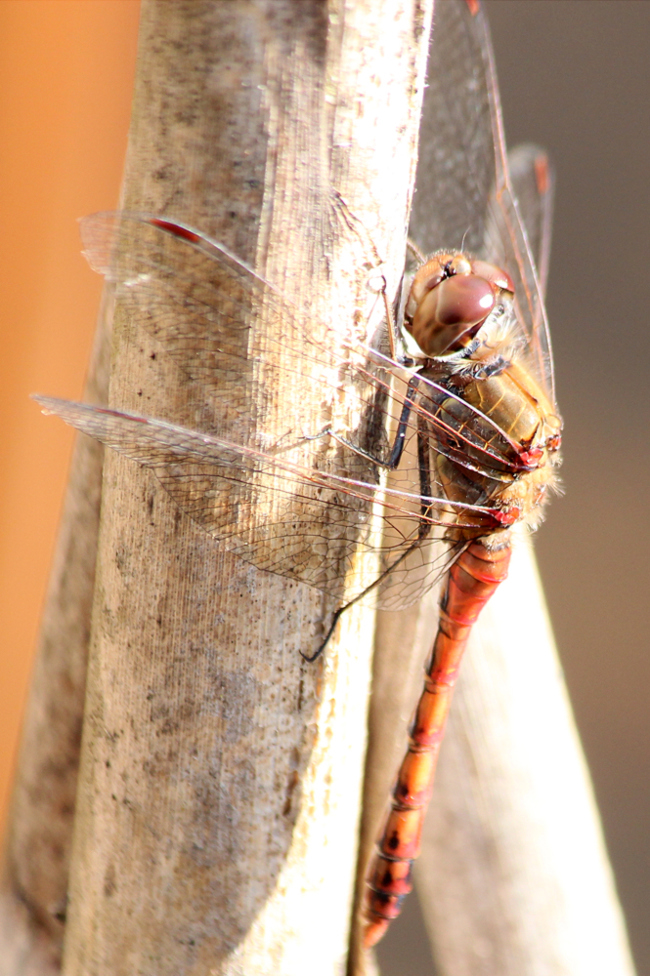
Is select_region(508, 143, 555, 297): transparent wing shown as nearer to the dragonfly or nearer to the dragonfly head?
the dragonfly

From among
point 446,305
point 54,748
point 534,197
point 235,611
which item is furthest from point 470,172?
point 54,748

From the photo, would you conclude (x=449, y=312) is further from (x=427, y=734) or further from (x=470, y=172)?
(x=427, y=734)

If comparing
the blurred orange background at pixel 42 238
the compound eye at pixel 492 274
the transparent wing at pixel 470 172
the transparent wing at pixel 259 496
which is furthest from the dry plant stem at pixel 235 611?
the blurred orange background at pixel 42 238

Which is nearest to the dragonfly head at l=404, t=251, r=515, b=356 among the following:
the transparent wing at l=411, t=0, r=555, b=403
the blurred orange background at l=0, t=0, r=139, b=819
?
the transparent wing at l=411, t=0, r=555, b=403

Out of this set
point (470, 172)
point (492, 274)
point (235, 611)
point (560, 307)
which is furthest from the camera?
point (560, 307)

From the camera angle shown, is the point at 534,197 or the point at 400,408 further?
the point at 534,197
